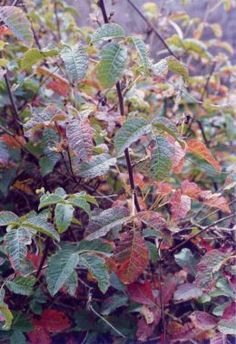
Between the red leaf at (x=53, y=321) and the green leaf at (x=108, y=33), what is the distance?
0.41m

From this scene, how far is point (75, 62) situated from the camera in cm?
77

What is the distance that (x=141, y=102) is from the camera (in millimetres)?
1109

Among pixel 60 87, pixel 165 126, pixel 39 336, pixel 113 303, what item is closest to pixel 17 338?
pixel 39 336

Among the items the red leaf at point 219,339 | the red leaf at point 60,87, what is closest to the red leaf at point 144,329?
the red leaf at point 219,339

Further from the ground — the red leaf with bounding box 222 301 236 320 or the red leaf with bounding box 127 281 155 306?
the red leaf with bounding box 127 281 155 306

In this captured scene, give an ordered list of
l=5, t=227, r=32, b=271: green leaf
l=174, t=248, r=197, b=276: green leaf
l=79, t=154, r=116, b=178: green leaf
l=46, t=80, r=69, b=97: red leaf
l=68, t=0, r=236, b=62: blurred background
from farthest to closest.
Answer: l=68, t=0, r=236, b=62: blurred background → l=46, t=80, r=69, b=97: red leaf → l=174, t=248, r=197, b=276: green leaf → l=79, t=154, r=116, b=178: green leaf → l=5, t=227, r=32, b=271: green leaf

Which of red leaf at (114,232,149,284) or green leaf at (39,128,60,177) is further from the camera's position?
green leaf at (39,128,60,177)

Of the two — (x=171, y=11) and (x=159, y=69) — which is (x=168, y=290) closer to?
(x=159, y=69)

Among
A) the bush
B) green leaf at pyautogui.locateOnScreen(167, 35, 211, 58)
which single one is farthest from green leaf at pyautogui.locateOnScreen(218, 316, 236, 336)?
green leaf at pyautogui.locateOnScreen(167, 35, 211, 58)

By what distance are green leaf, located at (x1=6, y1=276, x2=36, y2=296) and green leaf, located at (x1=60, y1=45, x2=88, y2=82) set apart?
284mm

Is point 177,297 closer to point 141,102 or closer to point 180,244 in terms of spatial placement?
point 180,244

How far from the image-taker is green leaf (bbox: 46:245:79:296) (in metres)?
0.69

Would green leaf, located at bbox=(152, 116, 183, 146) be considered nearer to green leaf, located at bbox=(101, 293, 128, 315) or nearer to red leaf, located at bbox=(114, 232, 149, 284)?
red leaf, located at bbox=(114, 232, 149, 284)

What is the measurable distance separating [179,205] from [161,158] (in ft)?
0.42
